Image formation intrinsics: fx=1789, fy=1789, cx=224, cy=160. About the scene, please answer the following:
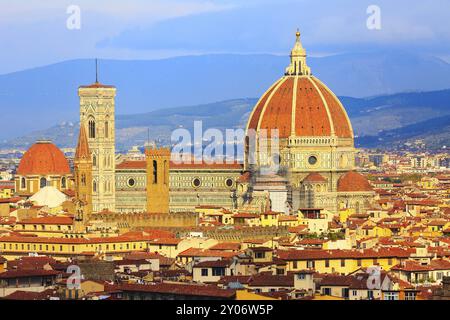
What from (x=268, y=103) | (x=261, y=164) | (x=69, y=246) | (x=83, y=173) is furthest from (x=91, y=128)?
(x=69, y=246)

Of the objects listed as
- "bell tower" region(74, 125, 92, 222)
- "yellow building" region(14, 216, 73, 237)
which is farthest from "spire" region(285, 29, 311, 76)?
"yellow building" region(14, 216, 73, 237)

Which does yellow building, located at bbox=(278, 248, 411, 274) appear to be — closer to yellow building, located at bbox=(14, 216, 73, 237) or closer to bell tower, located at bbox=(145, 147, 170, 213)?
yellow building, located at bbox=(14, 216, 73, 237)

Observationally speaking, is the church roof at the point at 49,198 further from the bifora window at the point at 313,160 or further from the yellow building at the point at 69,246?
the yellow building at the point at 69,246

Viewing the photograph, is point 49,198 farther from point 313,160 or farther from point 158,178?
point 313,160

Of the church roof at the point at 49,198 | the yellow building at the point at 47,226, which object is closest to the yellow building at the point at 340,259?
the yellow building at the point at 47,226

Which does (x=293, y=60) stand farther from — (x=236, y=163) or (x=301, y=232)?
(x=301, y=232)
